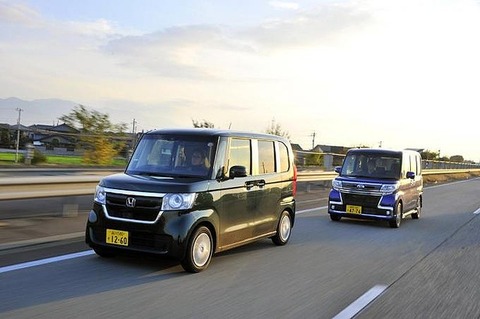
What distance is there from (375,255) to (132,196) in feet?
14.6

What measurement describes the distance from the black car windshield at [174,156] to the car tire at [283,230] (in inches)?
95.0

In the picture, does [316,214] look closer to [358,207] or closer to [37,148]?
[358,207]

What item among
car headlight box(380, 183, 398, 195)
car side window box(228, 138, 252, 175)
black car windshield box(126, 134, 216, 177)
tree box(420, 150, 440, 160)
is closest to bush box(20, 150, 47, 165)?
car headlight box(380, 183, 398, 195)

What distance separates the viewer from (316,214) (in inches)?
574

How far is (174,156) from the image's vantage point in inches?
302

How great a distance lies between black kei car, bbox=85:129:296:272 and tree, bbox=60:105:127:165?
40.4 feet

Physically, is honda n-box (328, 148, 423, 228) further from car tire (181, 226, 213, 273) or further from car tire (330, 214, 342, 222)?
car tire (181, 226, 213, 273)

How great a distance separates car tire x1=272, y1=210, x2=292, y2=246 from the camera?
9375 millimetres

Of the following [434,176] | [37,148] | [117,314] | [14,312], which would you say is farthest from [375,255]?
[434,176]

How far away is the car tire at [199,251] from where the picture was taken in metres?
6.82

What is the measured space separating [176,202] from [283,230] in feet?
10.8

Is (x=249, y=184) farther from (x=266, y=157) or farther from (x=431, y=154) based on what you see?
(x=431, y=154)

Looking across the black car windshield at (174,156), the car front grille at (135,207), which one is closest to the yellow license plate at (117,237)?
the car front grille at (135,207)

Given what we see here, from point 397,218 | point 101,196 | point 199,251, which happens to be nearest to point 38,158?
point 397,218
